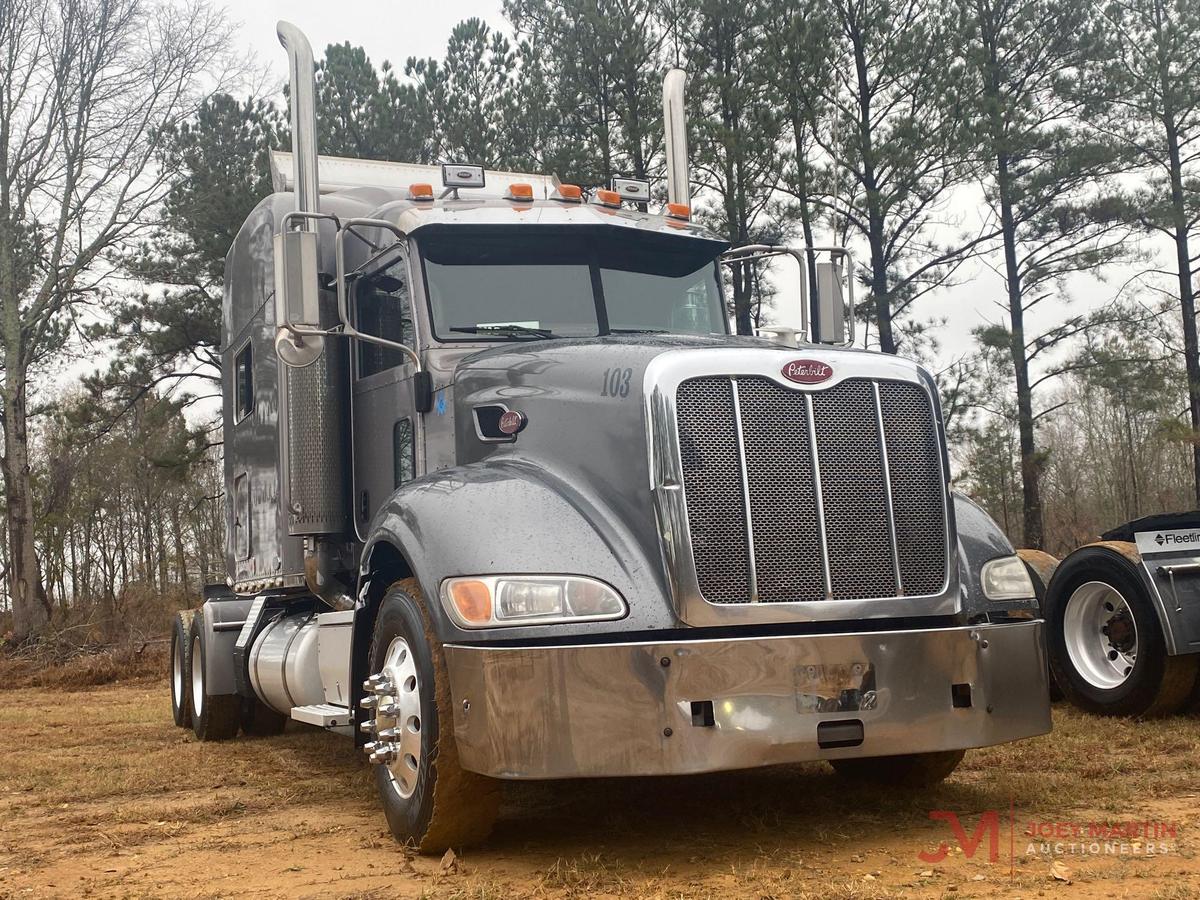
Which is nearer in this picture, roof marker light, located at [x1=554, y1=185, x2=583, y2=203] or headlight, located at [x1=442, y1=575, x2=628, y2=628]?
headlight, located at [x1=442, y1=575, x2=628, y2=628]

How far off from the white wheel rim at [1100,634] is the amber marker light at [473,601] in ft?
17.0

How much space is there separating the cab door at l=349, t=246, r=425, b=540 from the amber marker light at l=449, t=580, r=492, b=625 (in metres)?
1.66

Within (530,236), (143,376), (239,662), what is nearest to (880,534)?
(530,236)

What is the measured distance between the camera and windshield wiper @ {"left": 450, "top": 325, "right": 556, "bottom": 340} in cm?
684

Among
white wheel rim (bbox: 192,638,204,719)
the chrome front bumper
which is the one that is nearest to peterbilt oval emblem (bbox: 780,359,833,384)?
the chrome front bumper

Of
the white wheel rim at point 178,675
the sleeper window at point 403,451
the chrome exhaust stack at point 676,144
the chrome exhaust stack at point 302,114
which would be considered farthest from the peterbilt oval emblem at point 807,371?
the white wheel rim at point 178,675

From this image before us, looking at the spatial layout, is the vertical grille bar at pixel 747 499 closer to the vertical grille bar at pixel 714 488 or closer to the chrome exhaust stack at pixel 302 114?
the vertical grille bar at pixel 714 488

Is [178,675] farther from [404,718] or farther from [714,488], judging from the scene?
[714,488]

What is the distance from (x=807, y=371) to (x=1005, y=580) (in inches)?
55.1

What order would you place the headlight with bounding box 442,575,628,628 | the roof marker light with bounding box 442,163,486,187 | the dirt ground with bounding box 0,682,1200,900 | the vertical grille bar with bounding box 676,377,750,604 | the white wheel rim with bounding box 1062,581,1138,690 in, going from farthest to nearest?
1. the white wheel rim with bounding box 1062,581,1138,690
2. the roof marker light with bounding box 442,163,486,187
3. the vertical grille bar with bounding box 676,377,750,604
4. the headlight with bounding box 442,575,628,628
5. the dirt ground with bounding box 0,682,1200,900

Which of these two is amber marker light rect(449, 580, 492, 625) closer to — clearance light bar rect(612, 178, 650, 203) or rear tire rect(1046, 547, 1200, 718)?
clearance light bar rect(612, 178, 650, 203)

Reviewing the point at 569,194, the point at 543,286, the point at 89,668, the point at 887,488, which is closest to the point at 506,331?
the point at 543,286

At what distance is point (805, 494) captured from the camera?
213 inches

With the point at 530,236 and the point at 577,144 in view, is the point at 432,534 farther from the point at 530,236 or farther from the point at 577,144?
the point at 577,144
